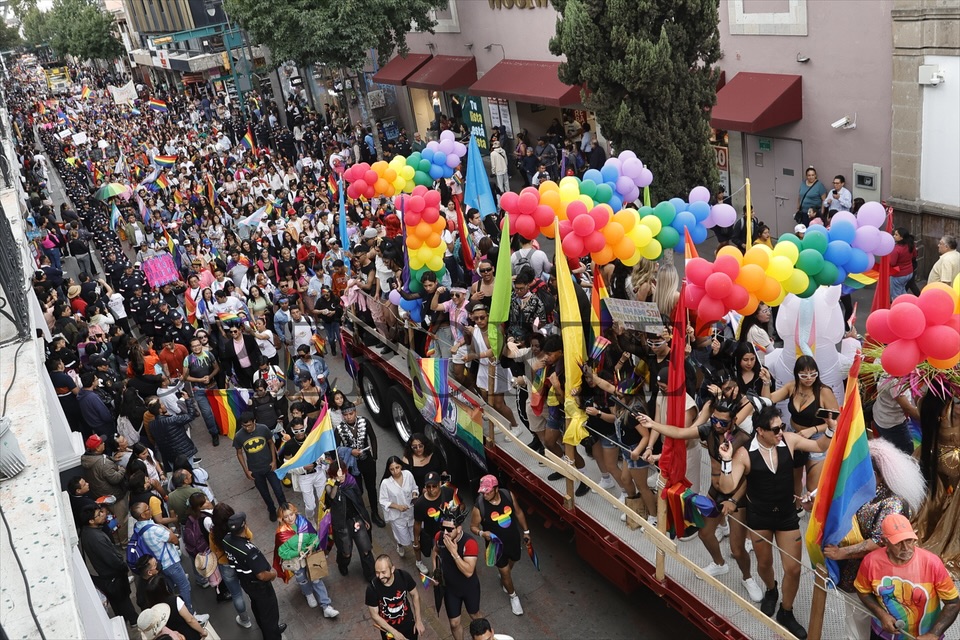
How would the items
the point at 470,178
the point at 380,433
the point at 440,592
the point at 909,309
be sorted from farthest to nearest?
the point at 470,178, the point at 380,433, the point at 440,592, the point at 909,309

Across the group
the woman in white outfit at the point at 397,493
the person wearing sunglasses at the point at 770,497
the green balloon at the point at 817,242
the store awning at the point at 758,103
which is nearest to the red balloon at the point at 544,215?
the green balloon at the point at 817,242

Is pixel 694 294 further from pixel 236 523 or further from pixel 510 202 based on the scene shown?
pixel 236 523

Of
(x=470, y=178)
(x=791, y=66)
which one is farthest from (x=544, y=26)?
(x=470, y=178)

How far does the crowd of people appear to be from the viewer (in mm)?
5812

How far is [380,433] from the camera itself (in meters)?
11.2

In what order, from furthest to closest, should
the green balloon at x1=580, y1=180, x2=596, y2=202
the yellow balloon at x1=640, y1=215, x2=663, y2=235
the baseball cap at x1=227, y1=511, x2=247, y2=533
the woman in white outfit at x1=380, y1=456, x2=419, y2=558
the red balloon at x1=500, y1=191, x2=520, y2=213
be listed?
the green balloon at x1=580, y1=180, x2=596, y2=202, the red balloon at x1=500, y1=191, x2=520, y2=213, the yellow balloon at x1=640, y1=215, x2=663, y2=235, the woman in white outfit at x1=380, y1=456, x2=419, y2=558, the baseball cap at x1=227, y1=511, x2=247, y2=533

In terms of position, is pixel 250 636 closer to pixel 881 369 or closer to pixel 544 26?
pixel 881 369

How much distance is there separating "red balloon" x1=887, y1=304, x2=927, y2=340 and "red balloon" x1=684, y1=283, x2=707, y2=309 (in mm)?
1717

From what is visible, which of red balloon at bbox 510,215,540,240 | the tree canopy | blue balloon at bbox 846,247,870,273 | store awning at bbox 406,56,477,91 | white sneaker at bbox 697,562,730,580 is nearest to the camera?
white sneaker at bbox 697,562,730,580

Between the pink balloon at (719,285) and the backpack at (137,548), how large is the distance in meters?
5.10

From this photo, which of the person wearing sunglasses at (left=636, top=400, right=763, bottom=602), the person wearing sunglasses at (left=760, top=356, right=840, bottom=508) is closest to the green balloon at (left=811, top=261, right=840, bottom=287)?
the person wearing sunglasses at (left=760, top=356, right=840, bottom=508)

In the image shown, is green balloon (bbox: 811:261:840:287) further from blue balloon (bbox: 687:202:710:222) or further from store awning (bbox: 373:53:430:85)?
store awning (bbox: 373:53:430:85)

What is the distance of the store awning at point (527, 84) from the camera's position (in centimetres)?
1916

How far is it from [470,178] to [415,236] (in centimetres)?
252
